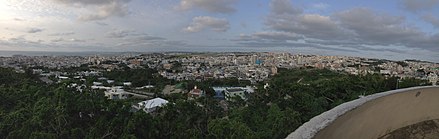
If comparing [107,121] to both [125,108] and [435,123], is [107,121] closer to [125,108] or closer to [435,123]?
[125,108]

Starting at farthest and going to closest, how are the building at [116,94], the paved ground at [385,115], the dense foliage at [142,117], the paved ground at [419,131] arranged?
the building at [116,94], the dense foliage at [142,117], the paved ground at [419,131], the paved ground at [385,115]

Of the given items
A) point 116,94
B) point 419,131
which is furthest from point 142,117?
point 116,94

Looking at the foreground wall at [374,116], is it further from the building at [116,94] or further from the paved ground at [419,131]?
the building at [116,94]

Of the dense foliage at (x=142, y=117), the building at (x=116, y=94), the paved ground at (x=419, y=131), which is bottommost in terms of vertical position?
the building at (x=116, y=94)

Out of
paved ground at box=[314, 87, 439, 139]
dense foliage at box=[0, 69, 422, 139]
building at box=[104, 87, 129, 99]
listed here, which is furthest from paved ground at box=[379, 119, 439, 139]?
building at box=[104, 87, 129, 99]

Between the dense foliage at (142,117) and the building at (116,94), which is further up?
the dense foliage at (142,117)

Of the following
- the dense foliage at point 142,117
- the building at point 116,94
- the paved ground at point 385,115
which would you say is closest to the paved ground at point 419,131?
the paved ground at point 385,115

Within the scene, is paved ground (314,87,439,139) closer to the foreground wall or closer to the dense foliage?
the foreground wall

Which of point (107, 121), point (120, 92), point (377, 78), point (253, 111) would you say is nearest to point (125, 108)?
point (107, 121)
